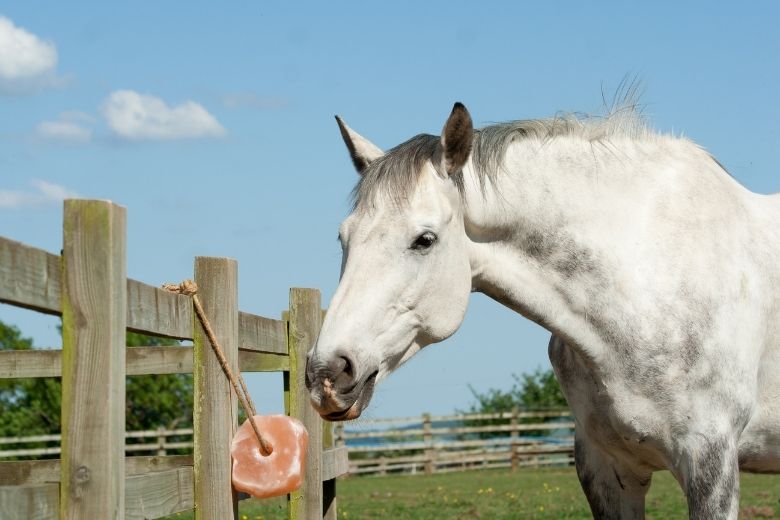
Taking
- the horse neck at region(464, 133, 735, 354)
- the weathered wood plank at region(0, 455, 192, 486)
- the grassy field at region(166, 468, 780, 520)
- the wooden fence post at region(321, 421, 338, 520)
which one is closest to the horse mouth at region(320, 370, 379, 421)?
the horse neck at region(464, 133, 735, 354)

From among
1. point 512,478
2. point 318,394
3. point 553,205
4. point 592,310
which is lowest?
point 512,478

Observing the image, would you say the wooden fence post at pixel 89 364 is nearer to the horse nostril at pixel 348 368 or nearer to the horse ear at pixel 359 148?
the horse nostril at pixel 348 368

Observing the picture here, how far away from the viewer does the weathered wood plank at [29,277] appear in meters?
2.30

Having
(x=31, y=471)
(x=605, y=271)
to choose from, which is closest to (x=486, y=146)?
(x=605, y=271)

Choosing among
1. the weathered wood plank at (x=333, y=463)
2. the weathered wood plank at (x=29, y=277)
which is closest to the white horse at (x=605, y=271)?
the weathered wood plank at (x=29, y=277)

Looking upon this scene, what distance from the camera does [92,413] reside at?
8.66 feet

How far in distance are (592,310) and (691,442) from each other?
66 cm

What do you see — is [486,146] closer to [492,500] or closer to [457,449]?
[492,500]

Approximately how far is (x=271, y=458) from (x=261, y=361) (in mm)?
1336

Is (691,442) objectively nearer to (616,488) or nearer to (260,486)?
(616,488)

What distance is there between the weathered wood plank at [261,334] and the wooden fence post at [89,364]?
192 centimetres

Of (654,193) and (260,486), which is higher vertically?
(654,193)

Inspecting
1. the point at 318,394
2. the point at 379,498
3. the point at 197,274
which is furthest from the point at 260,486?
the point at 379,498

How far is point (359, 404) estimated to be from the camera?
361 centimetres
